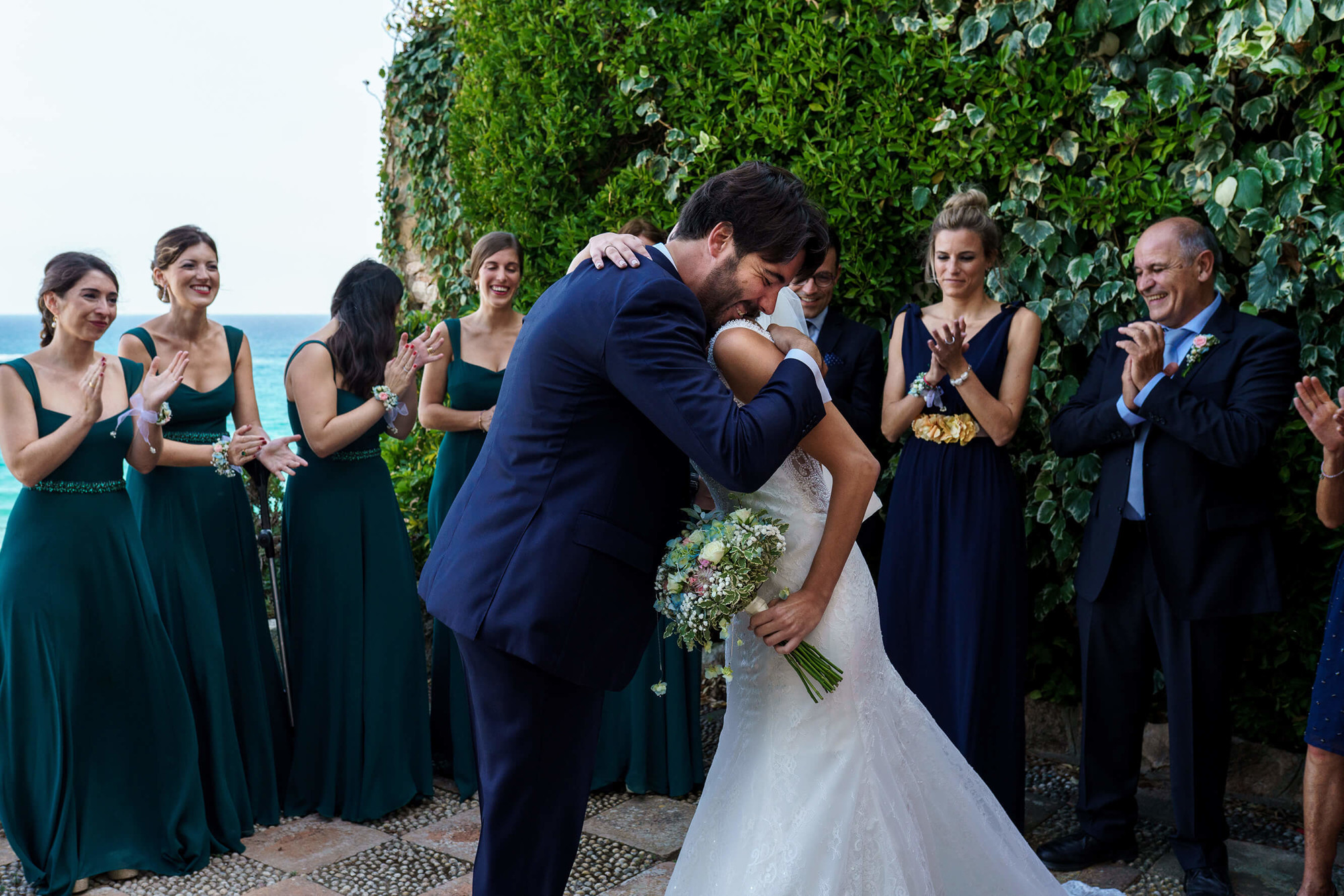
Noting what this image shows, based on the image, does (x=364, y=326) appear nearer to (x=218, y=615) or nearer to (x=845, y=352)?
(x=218, y=615)

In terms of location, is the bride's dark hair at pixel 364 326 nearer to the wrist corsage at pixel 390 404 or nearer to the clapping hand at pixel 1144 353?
the wrist corsage at pixel 390 404

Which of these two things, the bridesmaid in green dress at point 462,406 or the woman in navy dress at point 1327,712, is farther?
the bridesmaid in green dress at point 462,406

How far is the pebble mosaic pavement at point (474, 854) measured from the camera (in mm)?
3309

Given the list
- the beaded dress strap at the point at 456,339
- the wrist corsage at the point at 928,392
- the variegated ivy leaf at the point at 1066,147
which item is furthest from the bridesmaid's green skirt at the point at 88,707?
the variegated ivy leaf at the point at 1066,147

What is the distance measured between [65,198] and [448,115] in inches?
1327

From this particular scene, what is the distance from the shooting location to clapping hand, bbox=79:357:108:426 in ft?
11.0

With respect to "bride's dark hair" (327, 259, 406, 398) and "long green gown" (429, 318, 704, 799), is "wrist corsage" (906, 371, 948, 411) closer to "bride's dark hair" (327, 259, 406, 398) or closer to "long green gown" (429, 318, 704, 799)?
"long green gown" (429, 318, 704, 799)

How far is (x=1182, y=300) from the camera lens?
337cm

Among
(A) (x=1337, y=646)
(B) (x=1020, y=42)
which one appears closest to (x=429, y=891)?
(A) (x=1337, y=646)

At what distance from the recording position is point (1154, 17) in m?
3.65

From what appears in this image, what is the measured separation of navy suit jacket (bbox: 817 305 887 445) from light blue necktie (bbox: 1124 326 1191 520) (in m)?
1.02

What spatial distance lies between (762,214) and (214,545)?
2873 mm

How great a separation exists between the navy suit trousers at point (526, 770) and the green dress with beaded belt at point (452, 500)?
2.20 metres

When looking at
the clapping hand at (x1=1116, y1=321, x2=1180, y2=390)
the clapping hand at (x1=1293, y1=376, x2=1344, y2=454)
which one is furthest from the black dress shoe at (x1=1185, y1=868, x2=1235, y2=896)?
the clapping hand at (x1=1116, y1=321, x2=1180, y2=390)
